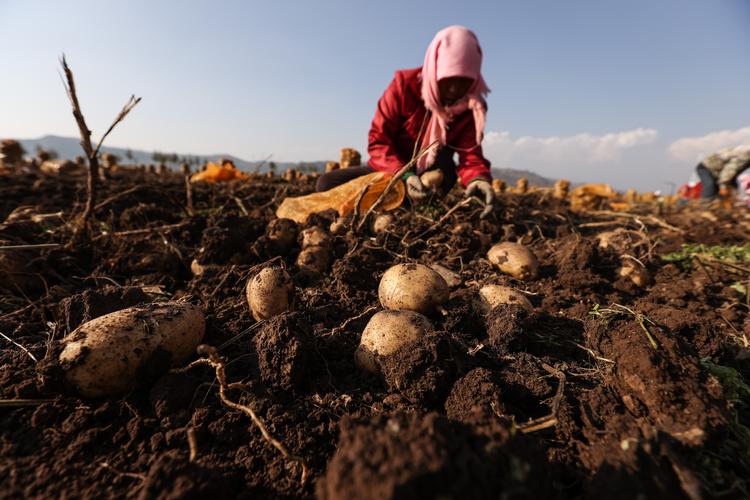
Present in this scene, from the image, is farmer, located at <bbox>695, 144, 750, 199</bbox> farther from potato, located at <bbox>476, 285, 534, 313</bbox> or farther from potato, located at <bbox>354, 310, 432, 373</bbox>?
potato, located at <bbox>354, 310, 432, 373</bbox>

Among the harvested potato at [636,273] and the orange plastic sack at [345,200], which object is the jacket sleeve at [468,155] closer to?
the orange plastic sack at [345,200]

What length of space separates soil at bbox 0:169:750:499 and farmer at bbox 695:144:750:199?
9912 millimetres

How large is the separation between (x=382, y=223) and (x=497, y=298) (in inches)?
57.4

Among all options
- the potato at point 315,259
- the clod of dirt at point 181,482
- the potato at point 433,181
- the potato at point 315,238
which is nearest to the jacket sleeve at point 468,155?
the potato at point 433,181

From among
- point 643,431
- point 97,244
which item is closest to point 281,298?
point 643,431

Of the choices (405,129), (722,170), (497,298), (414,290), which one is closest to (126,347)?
(414,290)

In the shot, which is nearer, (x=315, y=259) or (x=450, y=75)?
(x=315, y=259)

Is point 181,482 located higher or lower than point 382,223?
lower

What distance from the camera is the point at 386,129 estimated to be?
4824 mm

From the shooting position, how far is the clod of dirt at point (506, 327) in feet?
6.15

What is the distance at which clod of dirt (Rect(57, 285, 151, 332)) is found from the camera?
1.93 metres

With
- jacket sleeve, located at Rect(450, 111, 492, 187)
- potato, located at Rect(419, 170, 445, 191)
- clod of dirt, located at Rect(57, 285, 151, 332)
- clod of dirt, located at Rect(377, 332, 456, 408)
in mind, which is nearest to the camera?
clod of dirt, located at Rect(377, 332, 456, 408)

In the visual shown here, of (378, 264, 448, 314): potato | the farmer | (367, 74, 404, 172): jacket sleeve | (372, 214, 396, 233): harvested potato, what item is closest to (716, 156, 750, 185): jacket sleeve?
the farmer

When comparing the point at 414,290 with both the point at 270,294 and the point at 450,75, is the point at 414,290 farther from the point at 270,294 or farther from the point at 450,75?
the point at 450,75
